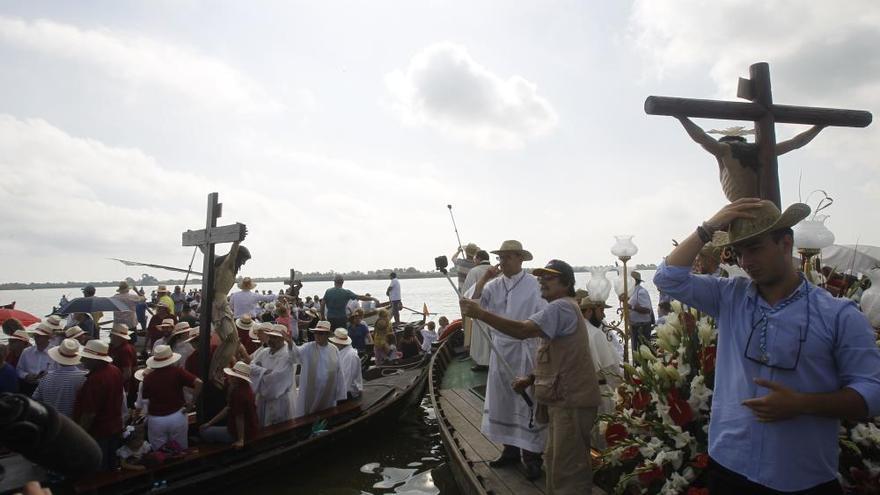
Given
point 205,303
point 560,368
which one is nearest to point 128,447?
point 205,303

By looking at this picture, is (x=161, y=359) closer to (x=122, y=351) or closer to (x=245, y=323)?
(x=122, y=351)

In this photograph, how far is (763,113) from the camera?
9.47 ft

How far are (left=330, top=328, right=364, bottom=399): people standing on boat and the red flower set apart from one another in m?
6.01

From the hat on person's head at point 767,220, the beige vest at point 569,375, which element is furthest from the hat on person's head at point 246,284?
the hat on person's head at point 767,220

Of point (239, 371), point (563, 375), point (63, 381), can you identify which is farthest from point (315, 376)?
point (563, 375)

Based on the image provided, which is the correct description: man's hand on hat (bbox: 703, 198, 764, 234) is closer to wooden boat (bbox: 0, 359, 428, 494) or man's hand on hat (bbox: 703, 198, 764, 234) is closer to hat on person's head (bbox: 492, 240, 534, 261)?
hat on person's head (bbox: 492, 240, 534, 261)

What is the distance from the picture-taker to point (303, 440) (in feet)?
23.3

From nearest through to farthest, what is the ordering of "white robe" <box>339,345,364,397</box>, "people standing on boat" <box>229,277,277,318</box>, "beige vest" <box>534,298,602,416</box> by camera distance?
1. "beige vest" <box>534,298,602,416</box>
2. "white robe" <box>339,345,364,397</box>
3. "people standing on boat" <box>229,277,277,318</box>

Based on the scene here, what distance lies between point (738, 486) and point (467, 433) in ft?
14.8

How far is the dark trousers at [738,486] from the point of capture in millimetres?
1831

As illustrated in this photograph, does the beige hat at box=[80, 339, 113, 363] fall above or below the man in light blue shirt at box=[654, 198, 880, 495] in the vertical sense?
below

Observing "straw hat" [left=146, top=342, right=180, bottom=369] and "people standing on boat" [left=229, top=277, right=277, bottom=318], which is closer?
"straw hat" [left=146, top=342, right=180, bottom=369]

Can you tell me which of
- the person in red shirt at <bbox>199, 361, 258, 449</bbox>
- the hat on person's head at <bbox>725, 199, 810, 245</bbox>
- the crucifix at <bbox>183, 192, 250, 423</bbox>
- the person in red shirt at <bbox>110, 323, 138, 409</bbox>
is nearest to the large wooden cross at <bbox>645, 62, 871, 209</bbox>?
the hat on person's head at <bbox>725, 199, 810, 245</bbox>

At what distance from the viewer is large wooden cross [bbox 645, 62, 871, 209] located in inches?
107
